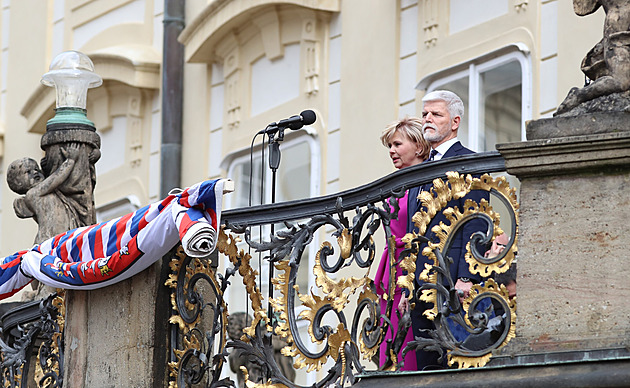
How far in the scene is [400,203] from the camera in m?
8.23

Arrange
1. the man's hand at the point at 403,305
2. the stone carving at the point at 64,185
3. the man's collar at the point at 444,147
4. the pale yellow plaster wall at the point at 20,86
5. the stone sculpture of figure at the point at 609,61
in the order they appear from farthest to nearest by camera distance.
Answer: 1. the pale yellow plaster wall at the point at 20,86
2. the stone carving at the point at 64,185
3. the man's collar at the point at 444,147
4. the man's hand at the point at 403,305
5. the stone sculpture of figure at the point at 609,61

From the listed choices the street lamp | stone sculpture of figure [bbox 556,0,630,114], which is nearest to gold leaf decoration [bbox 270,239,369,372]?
stone sculpture of figure [bbox 556,0,630,114]

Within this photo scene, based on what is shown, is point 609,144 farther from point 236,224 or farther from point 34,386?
point 34,386

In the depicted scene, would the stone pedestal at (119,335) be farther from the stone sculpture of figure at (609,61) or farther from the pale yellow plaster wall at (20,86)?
the pale yellow plaster wall at (20,86)

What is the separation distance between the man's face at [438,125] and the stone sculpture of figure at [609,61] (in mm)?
872

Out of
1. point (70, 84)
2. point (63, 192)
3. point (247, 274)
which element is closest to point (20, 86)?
point (70, 84)

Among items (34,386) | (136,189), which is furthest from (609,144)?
(136,189)

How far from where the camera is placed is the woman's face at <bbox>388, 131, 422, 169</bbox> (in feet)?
28.2

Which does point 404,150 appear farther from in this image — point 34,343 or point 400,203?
point 34,343

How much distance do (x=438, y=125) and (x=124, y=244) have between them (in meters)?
1.94

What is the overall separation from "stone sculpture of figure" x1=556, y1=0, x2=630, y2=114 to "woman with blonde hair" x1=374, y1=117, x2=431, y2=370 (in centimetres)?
104

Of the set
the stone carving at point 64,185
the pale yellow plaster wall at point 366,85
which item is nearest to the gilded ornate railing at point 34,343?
the stone carving at point 64,185

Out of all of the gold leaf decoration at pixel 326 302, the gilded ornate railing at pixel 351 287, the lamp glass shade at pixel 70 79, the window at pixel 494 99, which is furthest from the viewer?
the window at pixel 494 99

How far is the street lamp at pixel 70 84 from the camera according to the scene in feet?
37.6
